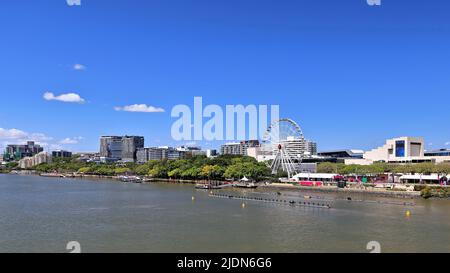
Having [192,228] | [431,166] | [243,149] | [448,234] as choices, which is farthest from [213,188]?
[243,149]

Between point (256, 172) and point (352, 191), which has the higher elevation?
point (256, 172)

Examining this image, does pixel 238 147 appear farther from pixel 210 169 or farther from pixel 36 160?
pixel 210 169

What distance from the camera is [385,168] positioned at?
66.6m

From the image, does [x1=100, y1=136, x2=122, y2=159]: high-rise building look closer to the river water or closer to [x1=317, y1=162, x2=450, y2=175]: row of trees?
[x1=317, y1=162, x2=450, y2=175]: row of trees

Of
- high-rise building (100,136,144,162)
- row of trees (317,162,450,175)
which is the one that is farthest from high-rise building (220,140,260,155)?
row of trees (317,162,450,175)

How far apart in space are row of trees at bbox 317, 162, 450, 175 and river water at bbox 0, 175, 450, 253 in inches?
899

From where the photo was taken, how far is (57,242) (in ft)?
66.8

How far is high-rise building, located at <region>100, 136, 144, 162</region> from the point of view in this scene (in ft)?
617

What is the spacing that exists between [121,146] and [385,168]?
142 meters

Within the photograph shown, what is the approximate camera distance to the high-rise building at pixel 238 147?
481 feet

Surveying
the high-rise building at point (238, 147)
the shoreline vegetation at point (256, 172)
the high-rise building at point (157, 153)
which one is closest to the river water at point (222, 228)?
the shoreline vegetation at point (256, 172)

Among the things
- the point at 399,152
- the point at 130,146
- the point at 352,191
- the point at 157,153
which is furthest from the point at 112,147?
the point at 352,191
